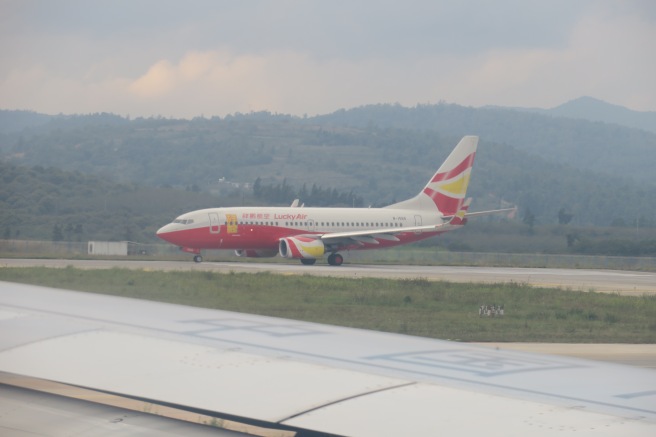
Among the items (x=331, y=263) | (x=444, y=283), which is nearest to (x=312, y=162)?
(x=331, y=263)

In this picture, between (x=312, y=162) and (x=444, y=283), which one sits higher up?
(x=312, y=162)

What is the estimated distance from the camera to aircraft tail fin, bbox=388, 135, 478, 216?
5494 centimetres

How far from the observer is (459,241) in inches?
2552

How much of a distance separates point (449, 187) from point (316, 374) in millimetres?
50022

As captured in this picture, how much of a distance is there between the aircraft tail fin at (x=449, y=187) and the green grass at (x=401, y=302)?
68.2ft

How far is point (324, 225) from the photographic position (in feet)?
168

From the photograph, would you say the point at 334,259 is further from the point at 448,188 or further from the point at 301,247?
the point at 448,188

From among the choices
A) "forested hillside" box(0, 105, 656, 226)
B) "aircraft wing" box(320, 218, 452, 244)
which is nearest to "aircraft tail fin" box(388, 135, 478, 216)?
"aircraft wing" box(320, 218, 452, 244)

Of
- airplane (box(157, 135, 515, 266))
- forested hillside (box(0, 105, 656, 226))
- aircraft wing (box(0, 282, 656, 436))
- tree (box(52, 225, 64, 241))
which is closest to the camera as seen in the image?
aircraft wing (box(0, 282, 656, 436))

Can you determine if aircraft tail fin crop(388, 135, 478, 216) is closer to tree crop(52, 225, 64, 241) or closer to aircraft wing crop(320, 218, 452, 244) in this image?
aircraft wing crop(320, 218, 452, 244)

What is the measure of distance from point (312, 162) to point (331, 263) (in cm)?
12365

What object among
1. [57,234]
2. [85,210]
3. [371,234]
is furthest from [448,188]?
[85,210]

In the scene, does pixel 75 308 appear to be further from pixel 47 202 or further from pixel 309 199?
pixel 309 199

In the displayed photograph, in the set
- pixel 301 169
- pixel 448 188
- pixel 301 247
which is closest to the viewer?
pixel 301 247
